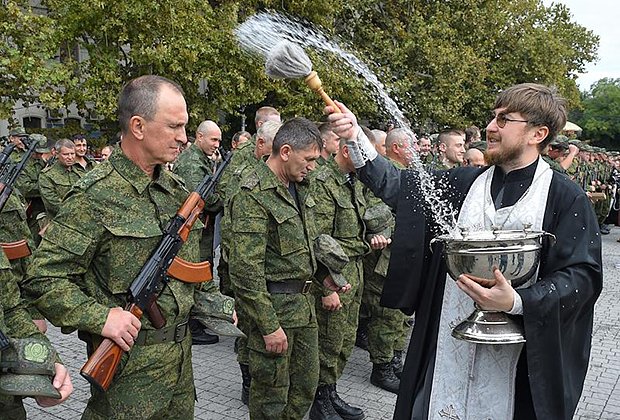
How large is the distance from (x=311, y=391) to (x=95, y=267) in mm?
1915

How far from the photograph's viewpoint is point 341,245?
207 inches

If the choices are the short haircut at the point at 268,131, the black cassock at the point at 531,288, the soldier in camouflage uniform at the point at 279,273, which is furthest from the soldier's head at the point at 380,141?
the black cassock at the point at 531,288

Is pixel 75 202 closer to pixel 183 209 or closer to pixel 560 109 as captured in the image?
pixel 183 209

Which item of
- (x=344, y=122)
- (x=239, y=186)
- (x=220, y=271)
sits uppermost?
(x=344, y=122)

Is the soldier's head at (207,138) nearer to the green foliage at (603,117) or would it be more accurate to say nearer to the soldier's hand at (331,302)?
the soldier's hand at (331,302)

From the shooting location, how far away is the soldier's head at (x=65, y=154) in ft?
30.9

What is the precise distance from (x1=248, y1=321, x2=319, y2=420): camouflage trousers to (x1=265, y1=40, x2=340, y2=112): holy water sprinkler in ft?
6.03

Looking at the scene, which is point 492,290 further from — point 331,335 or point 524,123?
point 331,335

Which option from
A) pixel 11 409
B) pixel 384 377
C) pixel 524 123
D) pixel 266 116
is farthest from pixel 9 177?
pixel 524 123

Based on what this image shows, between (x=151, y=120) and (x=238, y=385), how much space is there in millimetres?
3528

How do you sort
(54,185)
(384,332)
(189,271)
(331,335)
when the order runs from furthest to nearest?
(54,185), (384,332), (331,335), (189,271)

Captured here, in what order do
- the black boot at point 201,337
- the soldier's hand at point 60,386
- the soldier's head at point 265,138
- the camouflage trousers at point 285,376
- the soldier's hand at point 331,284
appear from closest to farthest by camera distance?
1. the soldier's hand at point 60,386
2. the camouflage trousers at point 285,376
3. the soldier's hand at point 331,284
4. the soldier's head at point 265,138
5. the black boot at point 201,337

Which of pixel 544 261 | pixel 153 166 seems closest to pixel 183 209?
pixel 153 166

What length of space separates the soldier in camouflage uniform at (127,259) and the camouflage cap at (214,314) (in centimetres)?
14
